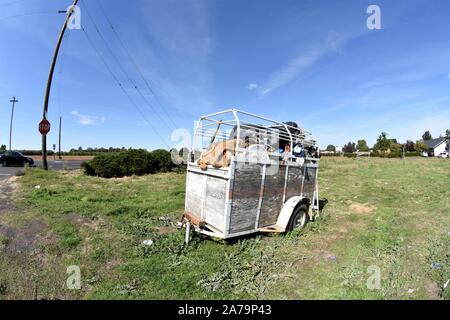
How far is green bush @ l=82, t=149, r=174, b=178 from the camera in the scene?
1431 centimetres

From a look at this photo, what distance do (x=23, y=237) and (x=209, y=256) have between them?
388 cm

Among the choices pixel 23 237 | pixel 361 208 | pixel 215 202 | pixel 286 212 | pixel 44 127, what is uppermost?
pixel 44 127

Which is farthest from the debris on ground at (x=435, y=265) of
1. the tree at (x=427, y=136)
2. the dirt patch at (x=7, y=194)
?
the tree at (x=427, y=136)

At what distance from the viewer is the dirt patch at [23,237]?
14.7ft

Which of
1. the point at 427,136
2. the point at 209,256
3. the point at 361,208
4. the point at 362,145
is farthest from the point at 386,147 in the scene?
the point at 427,136

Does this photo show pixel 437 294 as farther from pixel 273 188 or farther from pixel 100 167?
pixel 100 167

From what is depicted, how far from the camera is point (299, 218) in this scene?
5848 mm

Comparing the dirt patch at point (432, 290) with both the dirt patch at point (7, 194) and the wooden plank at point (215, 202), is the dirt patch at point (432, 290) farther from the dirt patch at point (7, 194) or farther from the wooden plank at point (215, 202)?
the dirt patch at point (7, 194)

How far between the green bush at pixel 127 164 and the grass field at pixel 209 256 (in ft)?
22.9

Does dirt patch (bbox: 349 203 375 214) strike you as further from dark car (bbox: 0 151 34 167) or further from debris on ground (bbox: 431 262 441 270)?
dark car (bbox: 0 151 34 167)

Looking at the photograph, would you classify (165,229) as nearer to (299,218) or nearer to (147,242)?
(147,242)

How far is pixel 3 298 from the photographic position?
3150 millimetres

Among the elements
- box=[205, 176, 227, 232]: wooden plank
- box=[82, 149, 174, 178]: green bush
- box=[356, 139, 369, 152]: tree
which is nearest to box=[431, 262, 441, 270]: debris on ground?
box=[205, 176, 227, 232]: wooden plank
